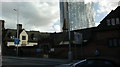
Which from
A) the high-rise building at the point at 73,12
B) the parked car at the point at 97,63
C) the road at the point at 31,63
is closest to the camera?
the parked car at the point at 97,63

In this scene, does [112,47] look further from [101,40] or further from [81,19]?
[81,19]

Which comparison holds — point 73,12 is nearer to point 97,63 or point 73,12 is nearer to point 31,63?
point 31,63

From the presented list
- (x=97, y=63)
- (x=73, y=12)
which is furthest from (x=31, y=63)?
(x=97, y=63)

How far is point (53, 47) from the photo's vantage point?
39219mm

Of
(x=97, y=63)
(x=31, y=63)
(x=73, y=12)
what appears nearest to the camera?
(x=97, y=63)

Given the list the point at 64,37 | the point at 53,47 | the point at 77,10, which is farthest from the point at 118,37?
the point at 64,37

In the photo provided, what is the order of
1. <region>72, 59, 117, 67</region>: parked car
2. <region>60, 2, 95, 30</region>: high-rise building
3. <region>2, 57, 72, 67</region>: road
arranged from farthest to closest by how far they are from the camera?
<region>60, 2, 95, 30</region>: high-rise building
<region>2, 57, 72, 67</region>: road
<region>72, 59, 117, 67</region>: parked car

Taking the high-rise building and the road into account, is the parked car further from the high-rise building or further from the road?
the high-rise building

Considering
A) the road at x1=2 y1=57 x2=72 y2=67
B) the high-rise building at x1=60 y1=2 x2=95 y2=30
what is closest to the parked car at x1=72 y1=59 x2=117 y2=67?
the road at x1=2 y1=57 x2=72 y2=67

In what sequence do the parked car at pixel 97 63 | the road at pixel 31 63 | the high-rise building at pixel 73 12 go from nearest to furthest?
the parked car at pixel 97 63
the road at pixel 31 63
the high-rise building at pixel 73 12

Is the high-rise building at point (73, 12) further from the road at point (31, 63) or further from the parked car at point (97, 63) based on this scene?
the parked car at point (97, 63)

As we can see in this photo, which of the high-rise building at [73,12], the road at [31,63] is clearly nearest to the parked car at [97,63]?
the road at [31,63]

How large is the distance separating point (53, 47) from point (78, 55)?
22.7 ft

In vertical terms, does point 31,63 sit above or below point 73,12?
below
